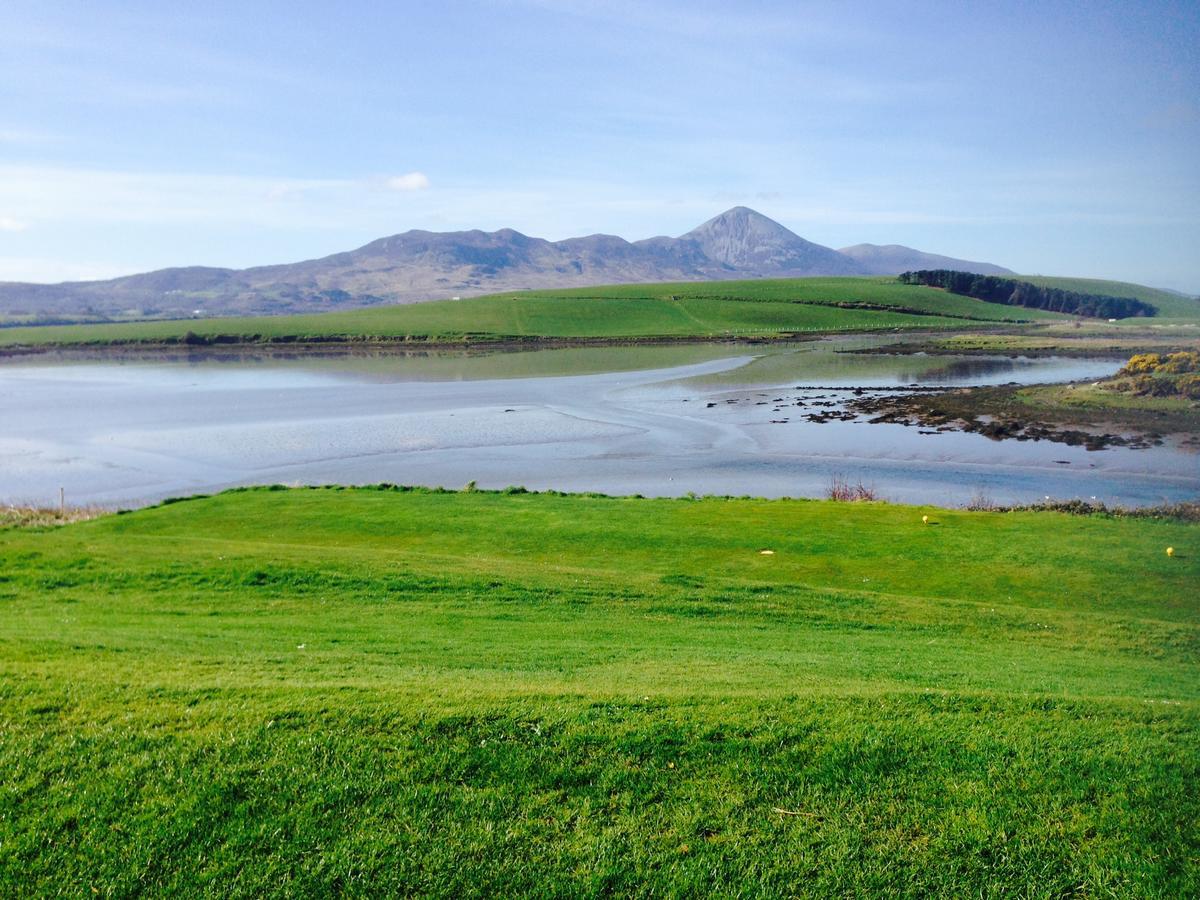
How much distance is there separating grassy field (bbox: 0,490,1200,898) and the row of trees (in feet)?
590

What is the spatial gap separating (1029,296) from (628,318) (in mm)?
94149

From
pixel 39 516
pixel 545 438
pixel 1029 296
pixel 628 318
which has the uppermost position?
pixel 1029 296

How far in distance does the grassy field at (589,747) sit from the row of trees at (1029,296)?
17970 cm

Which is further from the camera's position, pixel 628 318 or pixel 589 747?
pixel 628 318

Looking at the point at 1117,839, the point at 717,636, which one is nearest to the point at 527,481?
the point at 717,636

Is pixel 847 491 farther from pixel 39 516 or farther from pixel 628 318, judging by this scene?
pixel 628 318

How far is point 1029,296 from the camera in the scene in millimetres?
184375

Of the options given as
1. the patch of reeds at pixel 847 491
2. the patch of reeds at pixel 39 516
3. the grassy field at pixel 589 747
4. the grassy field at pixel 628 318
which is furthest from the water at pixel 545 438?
the grassy field at pixel 628 318

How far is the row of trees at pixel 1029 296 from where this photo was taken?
6585 inches

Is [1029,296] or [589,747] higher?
[1029,296]

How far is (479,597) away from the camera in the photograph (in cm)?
1758

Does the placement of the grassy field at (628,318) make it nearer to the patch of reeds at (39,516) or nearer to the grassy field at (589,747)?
the patch of reeds at (39,516)

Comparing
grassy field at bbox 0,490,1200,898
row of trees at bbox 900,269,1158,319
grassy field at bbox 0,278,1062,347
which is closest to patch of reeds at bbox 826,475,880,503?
grassy field at bbox 0,490,1200,898

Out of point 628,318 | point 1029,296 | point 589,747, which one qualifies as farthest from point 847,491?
point 1029,296
